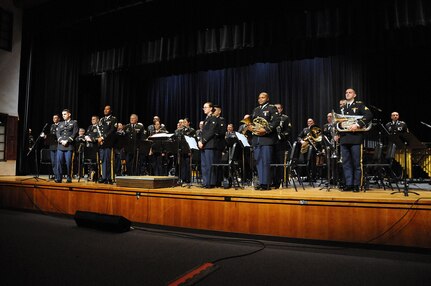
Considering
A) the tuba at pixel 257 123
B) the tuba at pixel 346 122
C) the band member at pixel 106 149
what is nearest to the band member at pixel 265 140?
the tuba at pixel 257 123

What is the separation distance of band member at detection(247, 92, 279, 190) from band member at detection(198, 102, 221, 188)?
83 centimetres

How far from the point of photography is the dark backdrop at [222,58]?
8945 millimetres

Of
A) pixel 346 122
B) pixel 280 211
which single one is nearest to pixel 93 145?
pixel 280 211

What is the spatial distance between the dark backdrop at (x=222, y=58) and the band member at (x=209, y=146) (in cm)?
373

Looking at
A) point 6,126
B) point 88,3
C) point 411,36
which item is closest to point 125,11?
point 88,3

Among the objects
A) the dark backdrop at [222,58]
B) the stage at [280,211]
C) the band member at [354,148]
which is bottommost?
the stage at [280,211]

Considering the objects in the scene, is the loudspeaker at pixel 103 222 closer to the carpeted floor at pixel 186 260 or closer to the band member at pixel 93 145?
the carpeted floor at pixel 186 260

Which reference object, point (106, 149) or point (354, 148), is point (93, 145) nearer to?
point (106, 149)

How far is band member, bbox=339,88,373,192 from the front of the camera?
19.0 ft

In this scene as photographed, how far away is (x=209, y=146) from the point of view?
676 centimetres

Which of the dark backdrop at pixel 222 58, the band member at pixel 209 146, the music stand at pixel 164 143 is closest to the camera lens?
the band member at pixel 209 146

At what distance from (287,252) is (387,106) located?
9291 millimetres

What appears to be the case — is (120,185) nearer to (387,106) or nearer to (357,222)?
(357,222)

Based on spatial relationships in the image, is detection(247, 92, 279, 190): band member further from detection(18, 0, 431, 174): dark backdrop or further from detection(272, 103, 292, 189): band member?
detection(18, 0, 431, 174): dark backdrop
